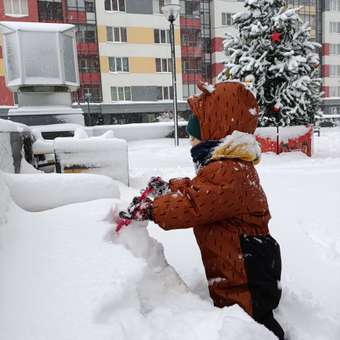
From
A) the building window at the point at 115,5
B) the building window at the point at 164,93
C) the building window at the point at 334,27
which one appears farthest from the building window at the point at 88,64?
the building window at the point at 334,27

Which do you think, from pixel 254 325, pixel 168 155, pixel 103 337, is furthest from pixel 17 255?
pixel 168 155

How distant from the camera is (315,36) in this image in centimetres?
3544

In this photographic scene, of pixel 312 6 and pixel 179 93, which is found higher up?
pixel 312 6

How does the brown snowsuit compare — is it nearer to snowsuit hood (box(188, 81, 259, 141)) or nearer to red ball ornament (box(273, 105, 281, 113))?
snowsuit hood (box(188, 81, 259, 141))

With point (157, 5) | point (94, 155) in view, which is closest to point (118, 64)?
point (157, 5)

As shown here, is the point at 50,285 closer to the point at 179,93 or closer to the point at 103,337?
the point at 103,337

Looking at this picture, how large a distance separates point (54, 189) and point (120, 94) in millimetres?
27068

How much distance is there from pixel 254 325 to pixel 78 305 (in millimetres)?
616

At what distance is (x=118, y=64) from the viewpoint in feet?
92.0

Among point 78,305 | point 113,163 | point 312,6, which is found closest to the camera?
point 78,305

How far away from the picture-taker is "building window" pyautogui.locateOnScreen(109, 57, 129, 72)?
91.3ft

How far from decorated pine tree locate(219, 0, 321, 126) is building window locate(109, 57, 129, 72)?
18.0m

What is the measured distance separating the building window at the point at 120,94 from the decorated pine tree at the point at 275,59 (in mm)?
17878

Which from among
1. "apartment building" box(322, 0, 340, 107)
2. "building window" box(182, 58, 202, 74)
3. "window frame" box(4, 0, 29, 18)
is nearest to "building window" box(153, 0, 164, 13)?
"building window" box(182, 58, 202, 74)
